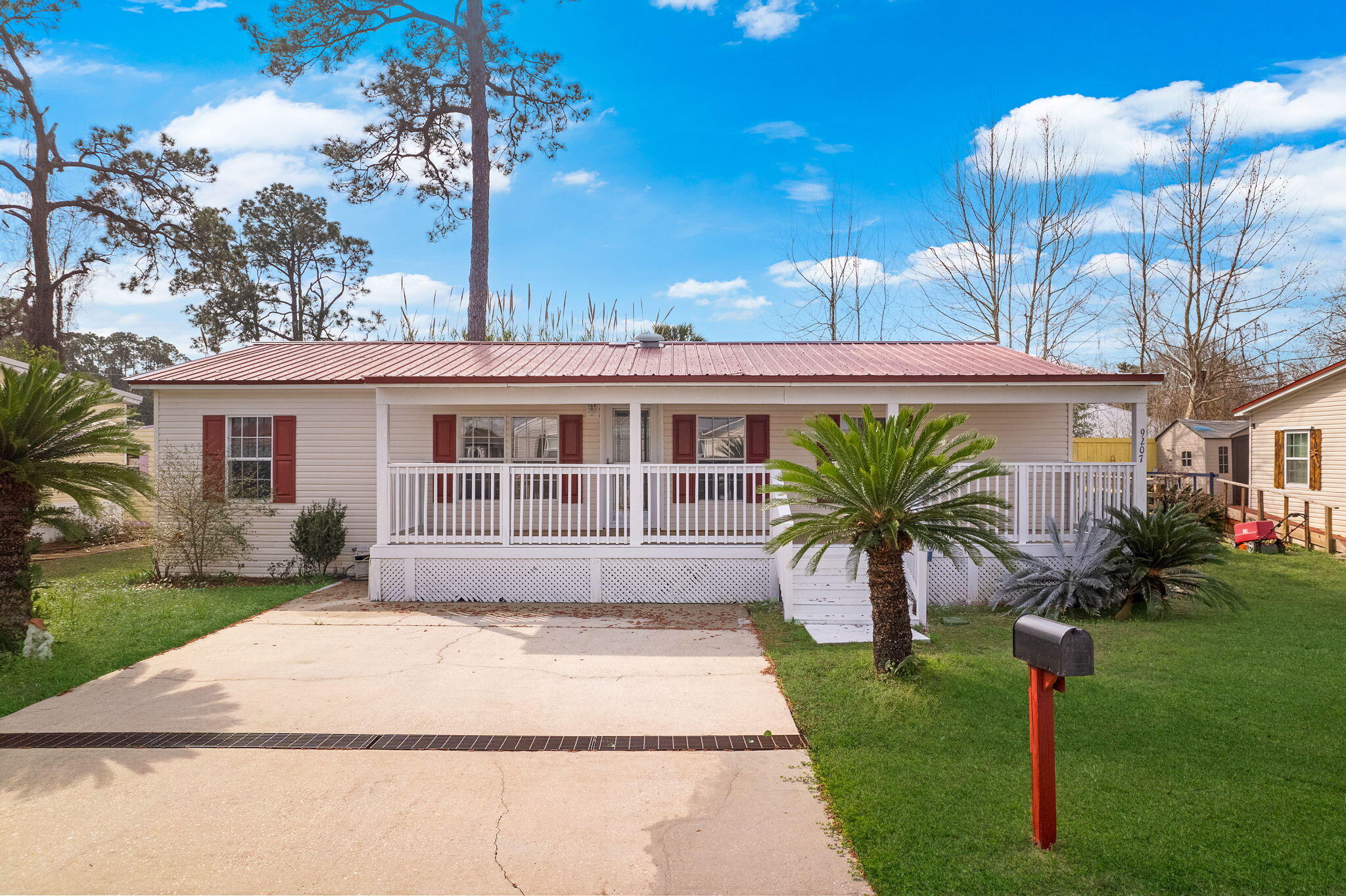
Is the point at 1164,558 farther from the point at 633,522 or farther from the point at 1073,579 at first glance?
the point at 633,522

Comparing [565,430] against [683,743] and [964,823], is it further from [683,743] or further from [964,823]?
[964,823]

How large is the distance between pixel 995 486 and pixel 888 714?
19.0ft

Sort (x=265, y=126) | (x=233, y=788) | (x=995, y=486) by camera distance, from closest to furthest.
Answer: (x=233, y=788)
(x=995, y=486)
(x=265, y=126)

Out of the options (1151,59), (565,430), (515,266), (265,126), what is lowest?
(565,430)

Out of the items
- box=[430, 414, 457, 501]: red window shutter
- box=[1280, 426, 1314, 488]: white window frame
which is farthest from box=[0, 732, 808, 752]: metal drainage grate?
box=[1280, 426, 1314, 488]: white window frame

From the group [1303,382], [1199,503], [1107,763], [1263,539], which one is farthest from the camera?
[1303,382]

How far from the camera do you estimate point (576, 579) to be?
9688mm

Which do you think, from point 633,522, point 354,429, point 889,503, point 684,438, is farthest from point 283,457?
point 889,503

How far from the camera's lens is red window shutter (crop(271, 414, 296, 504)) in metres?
11.5

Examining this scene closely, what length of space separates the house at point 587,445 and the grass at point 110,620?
160 cm

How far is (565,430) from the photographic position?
39.0 feet

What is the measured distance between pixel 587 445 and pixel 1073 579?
727 centimetres

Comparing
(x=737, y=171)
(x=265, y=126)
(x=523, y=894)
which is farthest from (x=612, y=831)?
(x=737, y=171)

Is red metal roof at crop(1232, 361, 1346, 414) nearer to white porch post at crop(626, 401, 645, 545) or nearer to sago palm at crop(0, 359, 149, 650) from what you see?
white porch post at crop(626, 401, 645, 545)
